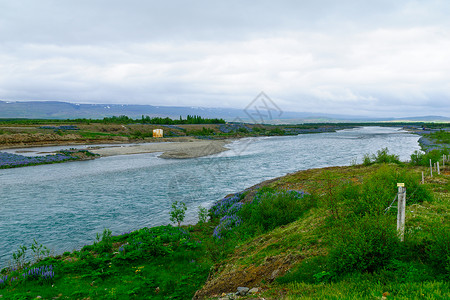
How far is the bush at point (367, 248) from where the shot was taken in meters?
5.52

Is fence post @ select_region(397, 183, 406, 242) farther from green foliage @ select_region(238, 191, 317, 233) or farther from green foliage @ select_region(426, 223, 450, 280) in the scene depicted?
green foliage @ select_region(238, 191, 317, 233)

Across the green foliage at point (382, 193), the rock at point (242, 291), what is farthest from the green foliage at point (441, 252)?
the rock at point (242, 291)

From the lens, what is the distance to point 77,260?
9.91 metres

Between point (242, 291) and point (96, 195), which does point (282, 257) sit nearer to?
point (242, 291)

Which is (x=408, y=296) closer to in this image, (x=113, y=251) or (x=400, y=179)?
(x=400, y=179)

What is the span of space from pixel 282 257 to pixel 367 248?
2.54 m

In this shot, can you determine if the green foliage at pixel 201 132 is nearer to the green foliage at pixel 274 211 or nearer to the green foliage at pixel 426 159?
the green foliage at pixel 426 159

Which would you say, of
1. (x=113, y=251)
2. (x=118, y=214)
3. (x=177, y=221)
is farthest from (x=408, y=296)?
(x=118, y=214)

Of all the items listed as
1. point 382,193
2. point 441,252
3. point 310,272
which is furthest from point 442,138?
point 310,272

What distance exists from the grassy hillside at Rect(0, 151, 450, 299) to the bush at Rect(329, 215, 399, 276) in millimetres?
20

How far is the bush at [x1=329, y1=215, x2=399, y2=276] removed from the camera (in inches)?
217

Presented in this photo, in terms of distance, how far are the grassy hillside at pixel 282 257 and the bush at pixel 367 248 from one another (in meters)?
0.02

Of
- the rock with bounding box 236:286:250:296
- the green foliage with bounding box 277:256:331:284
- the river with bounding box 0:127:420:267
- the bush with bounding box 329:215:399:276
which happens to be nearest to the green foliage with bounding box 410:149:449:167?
the river with bounding box 0:127:420:267

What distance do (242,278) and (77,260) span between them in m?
6.46
